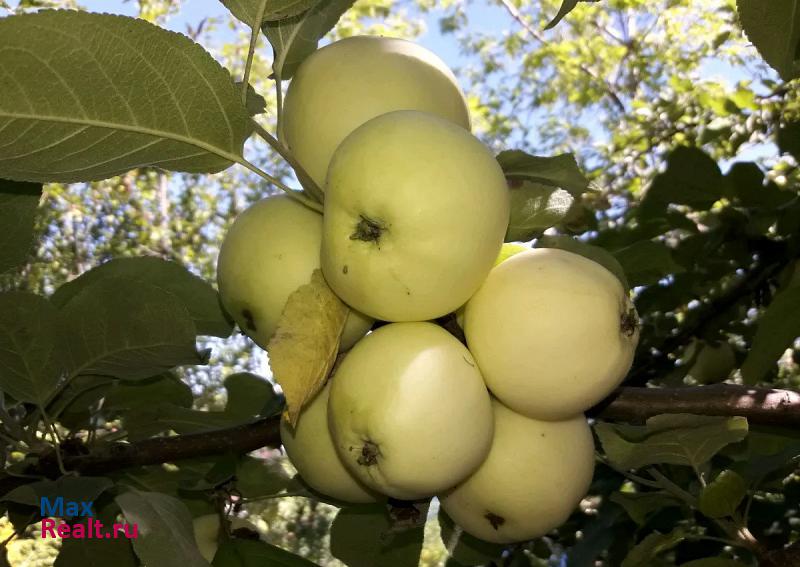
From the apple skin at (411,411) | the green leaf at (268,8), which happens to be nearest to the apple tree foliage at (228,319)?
the green leaf at (268,8)

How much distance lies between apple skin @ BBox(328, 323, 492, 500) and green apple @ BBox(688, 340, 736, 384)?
1.85m

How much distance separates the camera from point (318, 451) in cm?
101

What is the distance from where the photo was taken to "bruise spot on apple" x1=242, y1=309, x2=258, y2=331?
0.98 meters

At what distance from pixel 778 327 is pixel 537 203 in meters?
0.68

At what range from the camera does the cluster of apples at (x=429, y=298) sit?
2.61ft

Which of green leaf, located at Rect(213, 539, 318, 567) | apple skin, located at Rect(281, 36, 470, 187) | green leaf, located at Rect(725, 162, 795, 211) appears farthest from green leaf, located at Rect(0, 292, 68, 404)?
green leaf, located at Rect(725, 162, 795, 211)

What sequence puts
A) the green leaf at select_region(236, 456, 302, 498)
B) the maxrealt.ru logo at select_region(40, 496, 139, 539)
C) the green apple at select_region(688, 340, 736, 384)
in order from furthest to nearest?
1. the green apple at select_region(688, 340, 736, 384)
2. the green leaf at select_region(236, 456, 302, 498)
3. the maxrealt.ru logo at select_region(40, 496, 139, 539)

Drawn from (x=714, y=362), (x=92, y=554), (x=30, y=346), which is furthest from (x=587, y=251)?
(x=714, y=362)

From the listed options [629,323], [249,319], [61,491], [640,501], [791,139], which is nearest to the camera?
[629,323]

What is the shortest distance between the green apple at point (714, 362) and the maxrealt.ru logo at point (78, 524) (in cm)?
186

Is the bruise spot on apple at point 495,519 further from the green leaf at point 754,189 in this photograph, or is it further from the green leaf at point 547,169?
the green leaf at point 754,189

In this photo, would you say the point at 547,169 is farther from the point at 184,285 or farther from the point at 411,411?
the point at 184,285

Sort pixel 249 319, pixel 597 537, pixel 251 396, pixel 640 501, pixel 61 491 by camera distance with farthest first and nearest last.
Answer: pixel 597 537 < pixel 251 396 < pixel 640 501 < pixel 61 491 < pixel 249 319

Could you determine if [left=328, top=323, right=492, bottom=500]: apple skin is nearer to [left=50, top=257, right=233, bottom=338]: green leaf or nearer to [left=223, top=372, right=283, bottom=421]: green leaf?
[left=50, top=257, right=233, bottom=338]: green leaf
